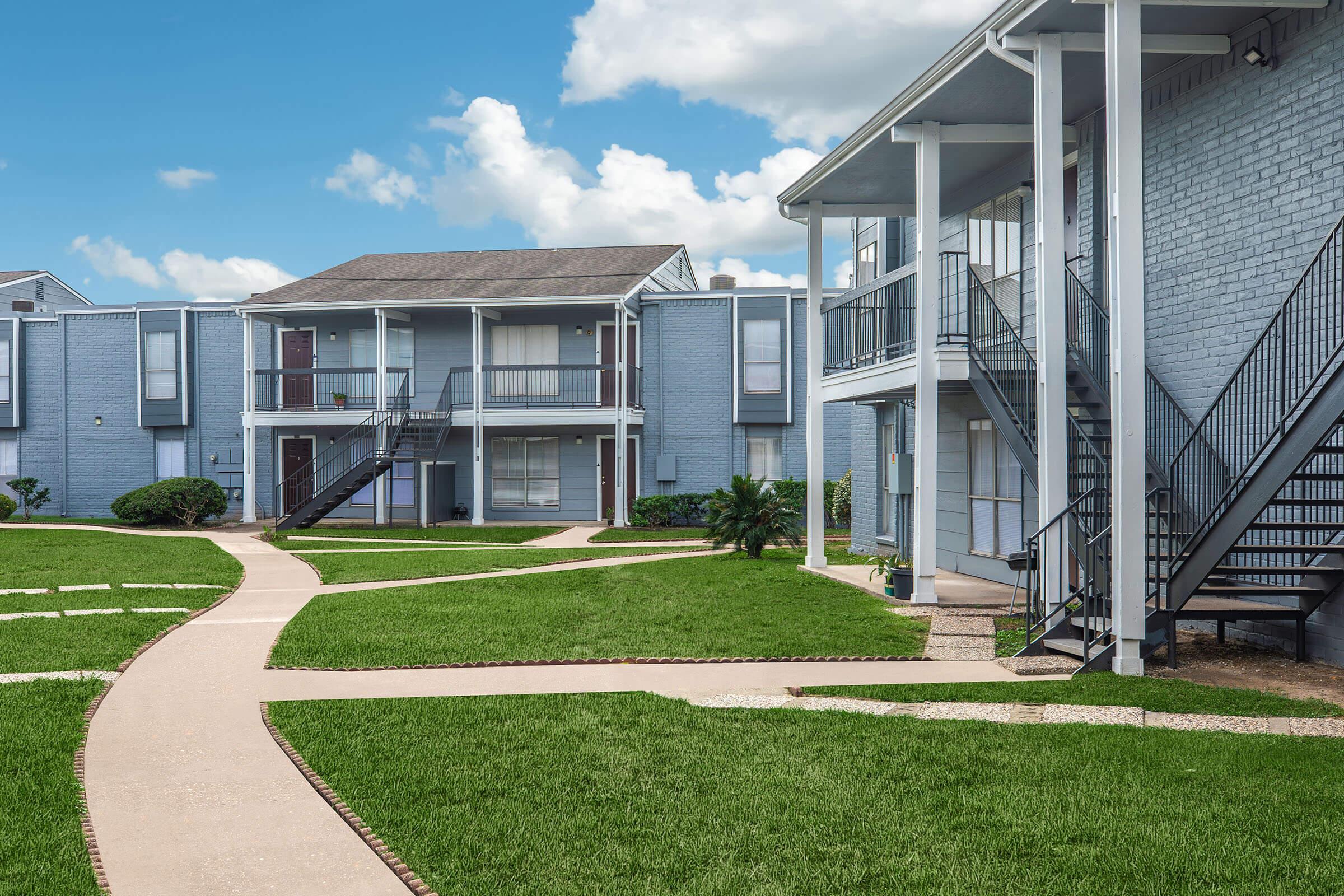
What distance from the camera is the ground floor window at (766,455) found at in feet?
89.0

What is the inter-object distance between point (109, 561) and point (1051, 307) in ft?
45.5

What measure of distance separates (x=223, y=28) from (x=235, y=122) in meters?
6.82

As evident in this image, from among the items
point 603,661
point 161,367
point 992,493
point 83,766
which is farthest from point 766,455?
point 83,766

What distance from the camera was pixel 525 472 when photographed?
2778 cm

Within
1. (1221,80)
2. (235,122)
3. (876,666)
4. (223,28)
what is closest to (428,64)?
(223,28)

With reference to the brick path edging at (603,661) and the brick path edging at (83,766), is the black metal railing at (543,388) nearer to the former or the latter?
the brick path edging at (83,766)

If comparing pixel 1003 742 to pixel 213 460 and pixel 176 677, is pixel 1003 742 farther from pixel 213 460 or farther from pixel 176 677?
pixel 213 460

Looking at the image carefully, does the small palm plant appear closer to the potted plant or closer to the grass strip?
the grass strip

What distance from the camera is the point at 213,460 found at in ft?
95.3

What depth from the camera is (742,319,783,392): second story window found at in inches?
1059

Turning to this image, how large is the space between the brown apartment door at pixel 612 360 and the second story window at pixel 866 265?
8.55 meters

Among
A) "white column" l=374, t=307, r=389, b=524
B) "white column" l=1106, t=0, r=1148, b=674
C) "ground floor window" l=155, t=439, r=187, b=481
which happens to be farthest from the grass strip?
"ground floor window" l=155, t=439, r=187, b=481

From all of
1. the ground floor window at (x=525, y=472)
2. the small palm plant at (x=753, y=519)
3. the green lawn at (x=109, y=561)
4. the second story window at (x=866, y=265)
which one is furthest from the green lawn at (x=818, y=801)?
the ground floor window at (x=525, y=472)

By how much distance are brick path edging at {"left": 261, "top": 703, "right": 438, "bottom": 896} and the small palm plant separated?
1144 centimetres
